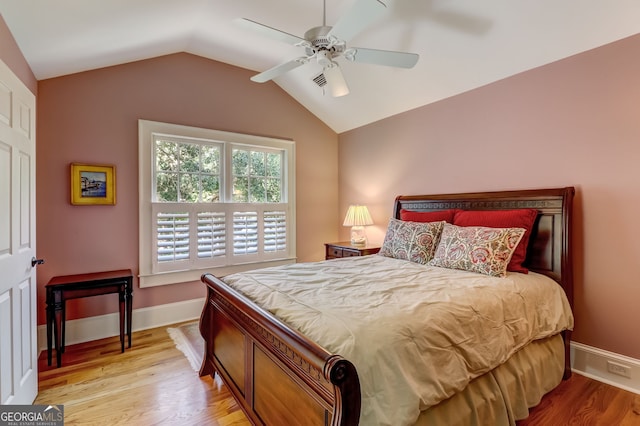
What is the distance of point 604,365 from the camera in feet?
7.72

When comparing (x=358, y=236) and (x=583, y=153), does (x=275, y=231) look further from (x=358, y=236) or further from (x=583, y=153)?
(x=583, y=153)

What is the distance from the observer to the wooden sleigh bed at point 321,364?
46.1 inches

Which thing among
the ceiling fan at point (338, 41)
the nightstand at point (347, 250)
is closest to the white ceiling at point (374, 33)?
the ceiling fan at point (338, 41)

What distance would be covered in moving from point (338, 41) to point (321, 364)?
192 cm

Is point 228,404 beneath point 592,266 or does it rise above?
beneath

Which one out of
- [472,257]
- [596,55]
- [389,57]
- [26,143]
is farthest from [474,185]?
[26,143]

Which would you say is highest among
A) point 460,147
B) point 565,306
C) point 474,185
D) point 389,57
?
point 389,57

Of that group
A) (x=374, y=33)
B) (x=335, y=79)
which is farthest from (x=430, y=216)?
(x=374, y=33)

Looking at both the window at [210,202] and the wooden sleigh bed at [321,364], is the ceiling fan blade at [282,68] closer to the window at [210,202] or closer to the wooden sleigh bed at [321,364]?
the window at [210,202]

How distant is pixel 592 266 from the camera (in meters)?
2.43

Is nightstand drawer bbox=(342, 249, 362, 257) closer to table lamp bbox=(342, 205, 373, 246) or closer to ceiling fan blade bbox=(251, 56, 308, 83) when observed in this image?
table lamp bbox=(342, 205, 373, 246)

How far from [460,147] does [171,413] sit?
3.39 meters

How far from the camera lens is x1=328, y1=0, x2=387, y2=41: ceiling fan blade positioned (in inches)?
66.2

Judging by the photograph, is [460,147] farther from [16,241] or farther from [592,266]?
[16,241]
